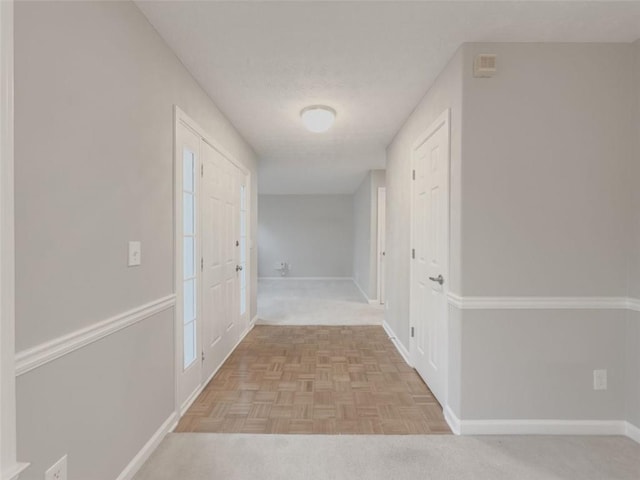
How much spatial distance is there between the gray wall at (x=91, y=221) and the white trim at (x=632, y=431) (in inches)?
108

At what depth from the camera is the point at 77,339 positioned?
1.28 m

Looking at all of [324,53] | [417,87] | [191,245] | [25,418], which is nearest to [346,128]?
[417,87]

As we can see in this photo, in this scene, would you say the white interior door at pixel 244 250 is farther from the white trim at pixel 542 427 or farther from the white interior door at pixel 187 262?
the white trim at pixel 542 427

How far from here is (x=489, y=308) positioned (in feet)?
6.63

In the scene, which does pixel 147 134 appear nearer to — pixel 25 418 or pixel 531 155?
pixel 25 418

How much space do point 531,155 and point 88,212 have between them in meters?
2.34

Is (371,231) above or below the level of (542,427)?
above

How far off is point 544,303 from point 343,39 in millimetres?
1981

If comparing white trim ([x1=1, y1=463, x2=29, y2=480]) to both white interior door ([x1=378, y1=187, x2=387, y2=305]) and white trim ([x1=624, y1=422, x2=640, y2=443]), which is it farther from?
white interior door ([x1=378, y1=187, x2=387, y2=305])

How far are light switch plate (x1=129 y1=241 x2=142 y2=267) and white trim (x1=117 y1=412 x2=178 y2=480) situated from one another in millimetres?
961

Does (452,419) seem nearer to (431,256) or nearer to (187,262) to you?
(431,256)

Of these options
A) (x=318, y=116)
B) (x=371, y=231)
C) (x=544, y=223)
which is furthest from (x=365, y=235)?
(x=544, y=223)

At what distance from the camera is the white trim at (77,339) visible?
3.47 feet

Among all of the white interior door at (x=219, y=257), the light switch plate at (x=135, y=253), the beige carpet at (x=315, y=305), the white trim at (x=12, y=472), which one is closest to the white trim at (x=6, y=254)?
the white trim at (x=12, y=472)
